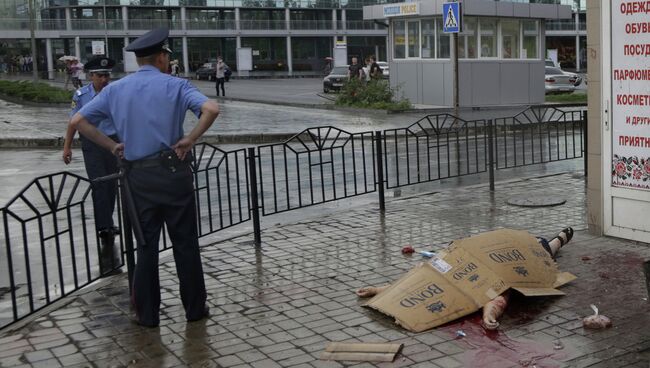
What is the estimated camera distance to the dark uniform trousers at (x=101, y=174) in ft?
26.9

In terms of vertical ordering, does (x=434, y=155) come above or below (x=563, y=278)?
above

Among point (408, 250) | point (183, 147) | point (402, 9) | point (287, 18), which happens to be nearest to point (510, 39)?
point (402, 9)

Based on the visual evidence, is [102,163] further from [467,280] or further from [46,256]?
[467,280]

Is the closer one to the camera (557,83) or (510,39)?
(510,39)

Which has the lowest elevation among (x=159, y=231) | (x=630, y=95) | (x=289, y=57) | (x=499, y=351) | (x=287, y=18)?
(x=499, y=351)

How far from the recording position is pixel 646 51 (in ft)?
23.8

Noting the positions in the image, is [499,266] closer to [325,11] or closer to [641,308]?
[641,308]

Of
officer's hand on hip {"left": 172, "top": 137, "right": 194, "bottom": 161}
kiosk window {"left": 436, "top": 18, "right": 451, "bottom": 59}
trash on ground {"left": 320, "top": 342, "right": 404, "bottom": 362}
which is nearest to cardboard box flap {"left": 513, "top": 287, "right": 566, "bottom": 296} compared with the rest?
trash on ground {"left": 320, "top": 342, "right": 404, "bottom": 362}

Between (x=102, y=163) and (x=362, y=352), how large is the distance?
4.90m

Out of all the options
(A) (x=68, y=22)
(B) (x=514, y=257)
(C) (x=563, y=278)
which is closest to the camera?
(B) (x=514, y=257)

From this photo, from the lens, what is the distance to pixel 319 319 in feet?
19.2

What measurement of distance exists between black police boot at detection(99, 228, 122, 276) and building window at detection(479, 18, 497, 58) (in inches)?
892

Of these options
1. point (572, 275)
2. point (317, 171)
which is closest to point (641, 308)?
point (572, 275)

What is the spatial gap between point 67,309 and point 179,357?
5.09ft
